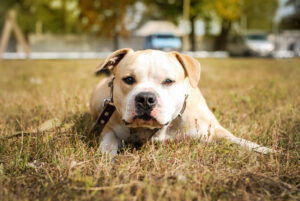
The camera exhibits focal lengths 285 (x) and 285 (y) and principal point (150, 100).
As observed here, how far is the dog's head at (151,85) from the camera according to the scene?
2.11 meters

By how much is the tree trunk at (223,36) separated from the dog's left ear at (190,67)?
2784cm

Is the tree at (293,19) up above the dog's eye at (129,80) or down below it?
above

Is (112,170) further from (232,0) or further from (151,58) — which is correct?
(232,0)

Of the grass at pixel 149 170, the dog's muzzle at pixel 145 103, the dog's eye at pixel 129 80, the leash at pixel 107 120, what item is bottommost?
the grass at pixel 149 170

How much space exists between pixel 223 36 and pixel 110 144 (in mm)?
29426

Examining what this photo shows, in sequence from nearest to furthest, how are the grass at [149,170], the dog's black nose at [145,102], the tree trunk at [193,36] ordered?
the grass at [149,170] < the dog's black nose at [145,102] < the tree trunk at [193,36]

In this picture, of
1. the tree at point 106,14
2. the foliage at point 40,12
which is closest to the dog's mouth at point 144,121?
the tree at point 106,14

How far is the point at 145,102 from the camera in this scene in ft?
6.79

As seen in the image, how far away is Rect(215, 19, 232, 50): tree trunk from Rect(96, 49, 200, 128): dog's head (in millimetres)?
27936

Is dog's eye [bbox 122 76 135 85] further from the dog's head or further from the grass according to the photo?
the grass

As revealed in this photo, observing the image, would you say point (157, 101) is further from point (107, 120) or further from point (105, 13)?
point (105, 13)

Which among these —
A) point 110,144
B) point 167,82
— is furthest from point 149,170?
point 167,82

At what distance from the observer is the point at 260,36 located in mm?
21250

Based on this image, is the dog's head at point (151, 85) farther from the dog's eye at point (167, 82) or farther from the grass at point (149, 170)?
the grass at point (149, 170)
